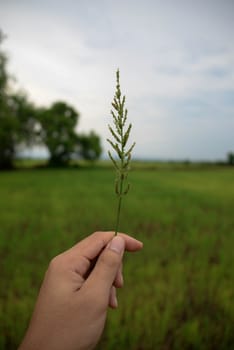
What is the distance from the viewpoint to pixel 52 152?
132 ft

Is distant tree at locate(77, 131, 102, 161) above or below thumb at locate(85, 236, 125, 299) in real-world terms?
above

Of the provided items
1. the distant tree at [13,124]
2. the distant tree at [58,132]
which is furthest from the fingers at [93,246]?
the distant tree at [58,132]

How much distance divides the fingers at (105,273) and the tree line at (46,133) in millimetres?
33746

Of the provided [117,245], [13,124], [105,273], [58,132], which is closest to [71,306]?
[105,273]

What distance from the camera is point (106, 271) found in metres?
1.11

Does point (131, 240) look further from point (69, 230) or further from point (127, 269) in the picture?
point (69, 230)

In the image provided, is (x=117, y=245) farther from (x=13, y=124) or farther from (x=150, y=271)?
(x=13, y=124)

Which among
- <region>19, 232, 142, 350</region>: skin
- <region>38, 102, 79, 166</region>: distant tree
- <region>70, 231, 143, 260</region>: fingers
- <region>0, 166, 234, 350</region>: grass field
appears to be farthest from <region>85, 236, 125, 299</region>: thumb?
<region>38, 102, 79, 166</region>: distant tree

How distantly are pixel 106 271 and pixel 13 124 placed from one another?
3490 cm

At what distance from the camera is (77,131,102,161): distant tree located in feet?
142

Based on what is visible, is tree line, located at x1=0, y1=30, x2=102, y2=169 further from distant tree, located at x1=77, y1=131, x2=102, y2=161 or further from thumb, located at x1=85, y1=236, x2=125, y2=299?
thumb, located at x1=85, y1=236, x2=125, y2=299

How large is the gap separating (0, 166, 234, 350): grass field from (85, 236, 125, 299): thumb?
84.2 inches

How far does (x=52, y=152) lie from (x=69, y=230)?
34.8 meters

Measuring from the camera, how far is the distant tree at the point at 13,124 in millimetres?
32250
